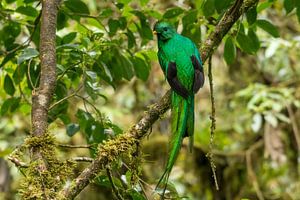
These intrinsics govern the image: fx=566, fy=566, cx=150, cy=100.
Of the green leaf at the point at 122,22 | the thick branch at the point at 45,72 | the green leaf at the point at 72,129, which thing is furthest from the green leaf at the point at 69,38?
the thick branch at the point at 45,72

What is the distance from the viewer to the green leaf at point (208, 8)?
219cm

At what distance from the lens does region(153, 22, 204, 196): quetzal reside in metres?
1.70

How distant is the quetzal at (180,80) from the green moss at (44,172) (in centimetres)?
29

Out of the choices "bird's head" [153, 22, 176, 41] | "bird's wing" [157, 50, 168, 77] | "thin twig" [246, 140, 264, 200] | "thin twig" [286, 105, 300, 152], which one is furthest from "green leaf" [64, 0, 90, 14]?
"thin twig" [286, 105, 300, 152]

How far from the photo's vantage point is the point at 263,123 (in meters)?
4.85

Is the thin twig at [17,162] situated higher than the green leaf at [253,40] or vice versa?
the green leaf at [253,40]

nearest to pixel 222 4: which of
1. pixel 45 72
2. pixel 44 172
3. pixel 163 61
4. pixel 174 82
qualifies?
pixel 163 61

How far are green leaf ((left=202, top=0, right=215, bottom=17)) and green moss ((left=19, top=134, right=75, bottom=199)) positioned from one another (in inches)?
35.4

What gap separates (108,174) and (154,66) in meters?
3.44

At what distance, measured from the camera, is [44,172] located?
1496 mm

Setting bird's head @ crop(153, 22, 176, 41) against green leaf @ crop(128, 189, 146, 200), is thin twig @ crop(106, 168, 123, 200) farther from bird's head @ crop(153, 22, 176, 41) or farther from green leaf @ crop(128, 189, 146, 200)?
bird's head @ crop(153, 22, 176, 41)

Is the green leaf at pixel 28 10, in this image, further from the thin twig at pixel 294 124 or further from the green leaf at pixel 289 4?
the thin twig at pixel 294 124

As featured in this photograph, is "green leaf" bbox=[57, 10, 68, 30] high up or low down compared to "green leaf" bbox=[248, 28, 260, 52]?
up

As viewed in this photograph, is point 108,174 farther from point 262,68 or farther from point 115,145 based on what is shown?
point 262,68
